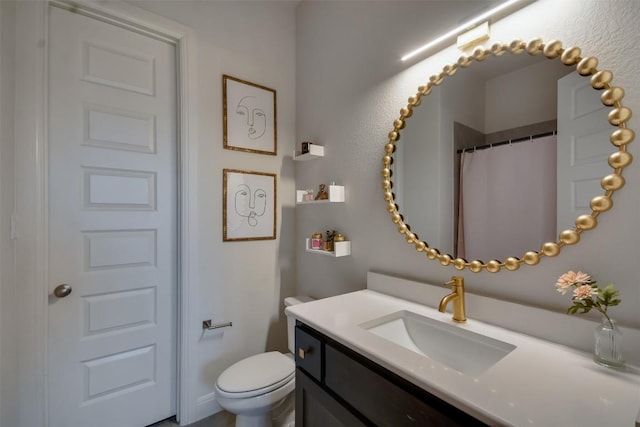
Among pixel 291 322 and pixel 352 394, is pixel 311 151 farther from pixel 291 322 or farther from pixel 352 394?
pixel 352 394

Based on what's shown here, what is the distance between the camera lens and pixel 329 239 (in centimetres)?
175

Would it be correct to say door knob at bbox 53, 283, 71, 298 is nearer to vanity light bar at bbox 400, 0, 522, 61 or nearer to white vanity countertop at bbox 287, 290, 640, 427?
white vanity countertop at bbox 287, 290, 640, 427

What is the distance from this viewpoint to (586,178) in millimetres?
854

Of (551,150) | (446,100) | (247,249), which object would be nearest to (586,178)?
(551,150)

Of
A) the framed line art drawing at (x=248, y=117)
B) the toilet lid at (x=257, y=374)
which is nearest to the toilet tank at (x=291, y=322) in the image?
the toilet lid at (x=257, y=374)

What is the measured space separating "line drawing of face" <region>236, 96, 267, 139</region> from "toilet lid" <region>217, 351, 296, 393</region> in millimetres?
1479

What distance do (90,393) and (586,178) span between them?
248 cm

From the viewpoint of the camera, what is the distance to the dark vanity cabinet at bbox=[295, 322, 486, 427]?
2.26 ft

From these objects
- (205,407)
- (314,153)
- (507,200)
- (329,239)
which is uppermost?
(314,153)

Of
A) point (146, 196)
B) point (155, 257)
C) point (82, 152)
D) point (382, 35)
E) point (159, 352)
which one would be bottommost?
point (159, 352)

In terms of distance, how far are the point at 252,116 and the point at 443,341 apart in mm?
1796

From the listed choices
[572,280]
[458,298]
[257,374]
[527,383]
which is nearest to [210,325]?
[257,374]

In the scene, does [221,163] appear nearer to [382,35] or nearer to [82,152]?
[82,152]

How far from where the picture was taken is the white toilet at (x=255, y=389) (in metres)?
1.37
